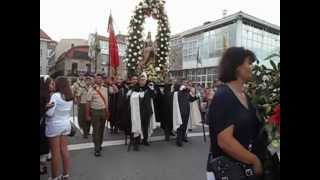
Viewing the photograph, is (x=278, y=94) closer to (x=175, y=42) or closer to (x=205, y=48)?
(x=205, y=48)

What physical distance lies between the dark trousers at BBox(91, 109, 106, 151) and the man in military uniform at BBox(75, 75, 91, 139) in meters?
0.06

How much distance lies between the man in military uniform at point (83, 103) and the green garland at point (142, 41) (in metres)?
0.74

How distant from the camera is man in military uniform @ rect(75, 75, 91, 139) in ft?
9.91

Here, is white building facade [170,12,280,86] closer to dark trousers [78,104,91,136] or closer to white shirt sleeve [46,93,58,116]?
white shirt sleeve [46,93,58,116]

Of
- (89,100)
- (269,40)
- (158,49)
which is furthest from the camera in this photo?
(158,49)

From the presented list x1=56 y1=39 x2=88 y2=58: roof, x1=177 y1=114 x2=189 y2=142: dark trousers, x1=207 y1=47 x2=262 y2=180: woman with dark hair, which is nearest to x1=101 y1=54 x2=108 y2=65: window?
x1=56 y1=39 x2=88 y2=58: roof

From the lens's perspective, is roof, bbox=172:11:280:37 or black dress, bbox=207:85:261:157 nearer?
black dress, bbox=207:85:261:157

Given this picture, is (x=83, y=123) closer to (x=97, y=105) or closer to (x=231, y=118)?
(x=97, y=105)

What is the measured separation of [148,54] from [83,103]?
1106mm
